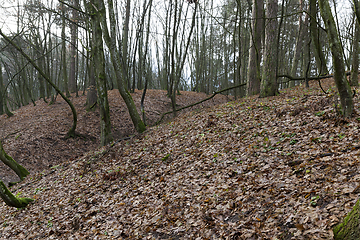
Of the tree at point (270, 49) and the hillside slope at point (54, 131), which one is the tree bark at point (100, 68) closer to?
the hillside slope at point (54, 131)

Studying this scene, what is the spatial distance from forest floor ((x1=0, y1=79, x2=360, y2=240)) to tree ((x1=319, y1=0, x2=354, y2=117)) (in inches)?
15.4

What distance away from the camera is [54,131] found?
523 inches

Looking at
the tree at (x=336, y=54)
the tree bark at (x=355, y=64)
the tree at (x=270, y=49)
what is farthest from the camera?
the tree at (x=270, y=49)

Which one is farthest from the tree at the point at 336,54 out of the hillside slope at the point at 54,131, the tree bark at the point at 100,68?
the hillside slope at the point at 54,131

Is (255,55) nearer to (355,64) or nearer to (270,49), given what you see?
(270,49)

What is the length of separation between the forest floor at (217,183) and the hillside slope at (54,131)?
2355 millimetres

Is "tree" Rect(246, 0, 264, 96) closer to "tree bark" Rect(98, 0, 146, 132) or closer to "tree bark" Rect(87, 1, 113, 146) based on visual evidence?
"tree bark" Rect(98, 0, 146, 132)

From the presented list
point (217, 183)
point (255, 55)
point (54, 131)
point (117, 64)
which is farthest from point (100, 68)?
point (217, 183)

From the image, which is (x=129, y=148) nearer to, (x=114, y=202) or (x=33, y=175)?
(x=114, y=202)

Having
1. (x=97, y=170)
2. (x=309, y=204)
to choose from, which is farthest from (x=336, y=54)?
(x=97, y=170)

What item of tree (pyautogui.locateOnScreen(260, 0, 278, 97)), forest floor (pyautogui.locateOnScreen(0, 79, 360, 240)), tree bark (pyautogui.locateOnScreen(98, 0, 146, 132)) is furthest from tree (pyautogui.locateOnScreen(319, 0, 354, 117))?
tree bark (pyautogui.locateOnScreen(98, 0, 146, 132))

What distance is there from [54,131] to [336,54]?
1406 centimetres

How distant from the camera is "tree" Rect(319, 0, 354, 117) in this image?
4.82 metres

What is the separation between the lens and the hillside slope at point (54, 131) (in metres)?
11.4
